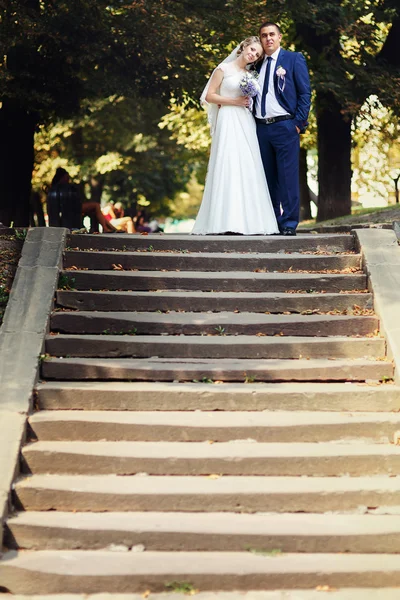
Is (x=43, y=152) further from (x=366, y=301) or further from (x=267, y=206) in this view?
(x=366, y=301)

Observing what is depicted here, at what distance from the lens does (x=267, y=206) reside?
11219 mm

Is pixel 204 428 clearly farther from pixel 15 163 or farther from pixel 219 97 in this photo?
pixel 15 163

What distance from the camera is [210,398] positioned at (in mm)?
7316

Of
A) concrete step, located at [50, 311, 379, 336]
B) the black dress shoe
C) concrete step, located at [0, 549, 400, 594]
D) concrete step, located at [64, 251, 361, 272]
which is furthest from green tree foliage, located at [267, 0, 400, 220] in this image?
concrete step, located at [0, 549, 400, 594]

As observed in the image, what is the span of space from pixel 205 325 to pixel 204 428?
→ 1.56 meters

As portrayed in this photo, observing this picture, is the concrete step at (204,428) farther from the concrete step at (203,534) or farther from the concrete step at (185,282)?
the concrete step at (185,282)

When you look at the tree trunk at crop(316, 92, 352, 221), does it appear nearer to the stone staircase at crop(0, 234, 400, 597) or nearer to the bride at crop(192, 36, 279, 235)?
the bride at crop(192, 36, 279, 235)

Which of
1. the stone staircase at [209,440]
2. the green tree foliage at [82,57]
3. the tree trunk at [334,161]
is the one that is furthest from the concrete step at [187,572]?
the tree trunk at [334,161]

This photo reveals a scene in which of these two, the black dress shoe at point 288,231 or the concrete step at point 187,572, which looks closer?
the concrete step at point 187,572

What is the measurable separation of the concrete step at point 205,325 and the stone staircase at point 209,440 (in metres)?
0.01

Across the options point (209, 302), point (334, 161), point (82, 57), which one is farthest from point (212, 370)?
point (334, 161)

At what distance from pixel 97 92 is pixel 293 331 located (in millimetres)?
11125

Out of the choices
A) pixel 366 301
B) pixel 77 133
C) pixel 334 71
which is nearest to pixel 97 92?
pixel 334 71

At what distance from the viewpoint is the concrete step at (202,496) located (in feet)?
21.3
